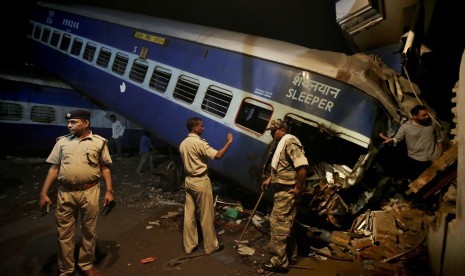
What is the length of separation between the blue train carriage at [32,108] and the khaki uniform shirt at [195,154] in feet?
26.2

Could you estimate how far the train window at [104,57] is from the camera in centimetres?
880

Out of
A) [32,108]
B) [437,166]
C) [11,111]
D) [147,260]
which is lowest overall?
[11,111]

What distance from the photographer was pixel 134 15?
886 centimetres

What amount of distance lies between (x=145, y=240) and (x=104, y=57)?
241 inches

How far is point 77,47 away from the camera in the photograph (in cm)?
971

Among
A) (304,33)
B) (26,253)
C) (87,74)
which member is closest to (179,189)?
(26,253)

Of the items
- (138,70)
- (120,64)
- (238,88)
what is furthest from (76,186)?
(120,64)

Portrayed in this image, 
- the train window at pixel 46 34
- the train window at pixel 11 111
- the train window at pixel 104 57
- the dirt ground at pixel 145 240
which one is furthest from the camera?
the train window at pixel 46 34

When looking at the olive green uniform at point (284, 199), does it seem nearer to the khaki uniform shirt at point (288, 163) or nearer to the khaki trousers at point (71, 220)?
the khaki uniform shirt at point (288, 163)

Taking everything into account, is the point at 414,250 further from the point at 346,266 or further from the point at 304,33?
the point at 304,33

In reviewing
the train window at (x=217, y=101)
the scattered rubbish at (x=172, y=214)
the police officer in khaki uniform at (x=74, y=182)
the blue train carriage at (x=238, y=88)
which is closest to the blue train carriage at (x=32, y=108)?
the blue train carriage at (x=238, y=88)

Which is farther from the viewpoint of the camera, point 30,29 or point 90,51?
point 30,29

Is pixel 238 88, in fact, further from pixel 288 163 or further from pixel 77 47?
pixel 77 47

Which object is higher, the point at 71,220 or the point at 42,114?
the point at 71,220
